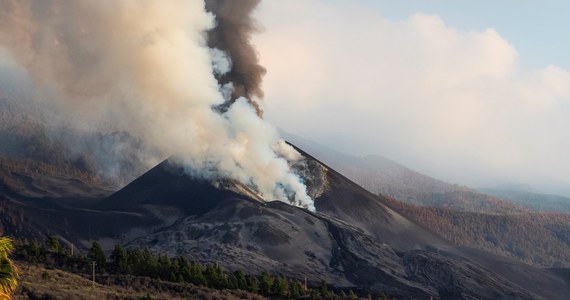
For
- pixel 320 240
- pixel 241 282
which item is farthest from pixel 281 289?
pixel 320 240

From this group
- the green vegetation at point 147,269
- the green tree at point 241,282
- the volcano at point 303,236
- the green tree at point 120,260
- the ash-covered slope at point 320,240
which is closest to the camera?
the green vegetation at point 147,269

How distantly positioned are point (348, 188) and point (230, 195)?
3775cm

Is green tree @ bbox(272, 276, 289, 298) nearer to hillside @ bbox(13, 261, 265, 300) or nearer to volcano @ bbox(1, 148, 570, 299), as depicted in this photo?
hillside @ bbox(13, 261, 265, 300)

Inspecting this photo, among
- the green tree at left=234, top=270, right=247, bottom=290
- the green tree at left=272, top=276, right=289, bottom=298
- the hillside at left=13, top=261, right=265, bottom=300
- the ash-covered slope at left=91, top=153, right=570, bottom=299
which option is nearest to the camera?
the hillside at left=13, top=261, right=265, bottom=300

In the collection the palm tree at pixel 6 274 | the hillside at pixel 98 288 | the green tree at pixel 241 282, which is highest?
the palm tree at pixel 6 274

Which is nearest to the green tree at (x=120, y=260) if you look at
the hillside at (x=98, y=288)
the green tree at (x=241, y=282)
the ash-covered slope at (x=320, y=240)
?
the hillside at (x=98, y=288)

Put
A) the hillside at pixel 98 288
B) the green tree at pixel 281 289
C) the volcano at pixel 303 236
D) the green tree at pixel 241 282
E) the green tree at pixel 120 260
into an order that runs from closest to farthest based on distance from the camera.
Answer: the hillside at pixel 98 288 < the green tree at pixel 281 289 < the green tree at pixel 120 260 < the green tree at pixel 241 282 < the volcano at pixel 303 236

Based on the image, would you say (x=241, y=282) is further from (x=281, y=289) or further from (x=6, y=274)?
(x=6, y=274)

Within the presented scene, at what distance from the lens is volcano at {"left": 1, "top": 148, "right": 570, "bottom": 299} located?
130m

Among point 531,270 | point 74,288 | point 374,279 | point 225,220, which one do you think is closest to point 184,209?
point 225,220

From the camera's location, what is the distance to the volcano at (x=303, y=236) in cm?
12962

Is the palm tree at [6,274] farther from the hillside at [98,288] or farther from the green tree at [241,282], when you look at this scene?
the green tree at [241,282]

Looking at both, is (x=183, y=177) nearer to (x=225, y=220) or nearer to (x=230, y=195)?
(x=230, y=195)

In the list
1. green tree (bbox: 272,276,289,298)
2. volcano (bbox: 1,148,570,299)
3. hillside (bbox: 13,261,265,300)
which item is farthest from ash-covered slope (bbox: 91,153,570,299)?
hillside (bbox: 13,261,265,300)
